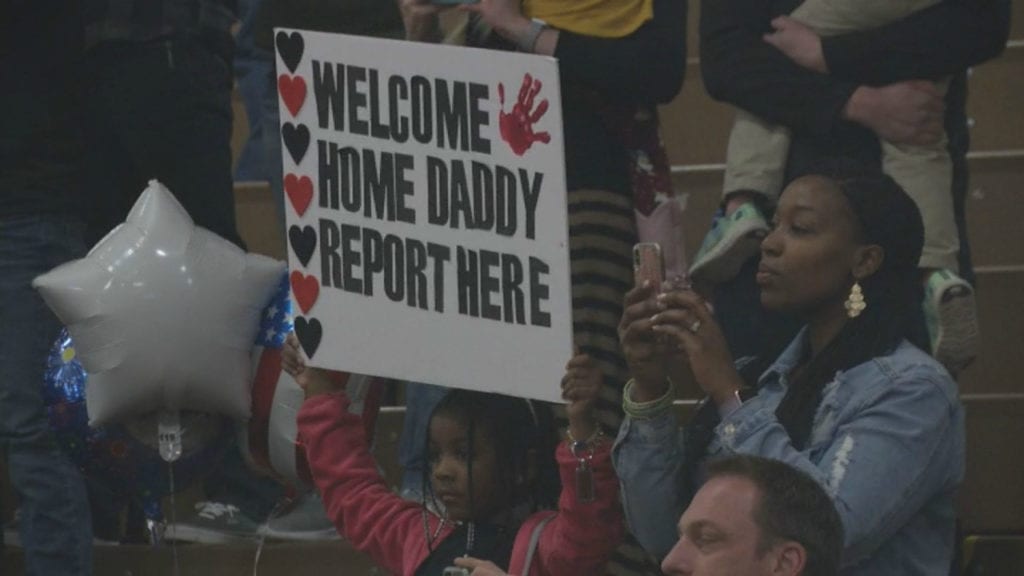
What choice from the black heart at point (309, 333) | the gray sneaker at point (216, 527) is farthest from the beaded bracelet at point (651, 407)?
the gray sneaker at point (216, 527)

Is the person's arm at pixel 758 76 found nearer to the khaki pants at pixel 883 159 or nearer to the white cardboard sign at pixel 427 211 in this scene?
the khaki pants at pixel 883 159

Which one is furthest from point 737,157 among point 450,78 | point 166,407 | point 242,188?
point 242,188

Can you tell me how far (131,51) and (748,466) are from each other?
203 centimetres

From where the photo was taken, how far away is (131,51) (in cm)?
468

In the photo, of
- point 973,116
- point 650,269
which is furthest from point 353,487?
point 973,116

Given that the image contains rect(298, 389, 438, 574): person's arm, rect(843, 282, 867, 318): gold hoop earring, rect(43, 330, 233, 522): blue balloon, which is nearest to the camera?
rect(843, 282, 867, 318): gold hoop earring

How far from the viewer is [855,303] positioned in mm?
3600

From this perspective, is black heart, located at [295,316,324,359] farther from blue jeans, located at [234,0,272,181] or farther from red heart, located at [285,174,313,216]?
blue jeans, located at [234,0,272,181]

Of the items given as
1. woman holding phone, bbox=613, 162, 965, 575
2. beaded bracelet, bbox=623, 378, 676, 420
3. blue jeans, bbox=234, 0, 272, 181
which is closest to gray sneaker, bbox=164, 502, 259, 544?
blue jeans, bbox=234, 0, 272, 181

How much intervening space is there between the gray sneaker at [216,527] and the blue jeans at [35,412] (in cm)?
42

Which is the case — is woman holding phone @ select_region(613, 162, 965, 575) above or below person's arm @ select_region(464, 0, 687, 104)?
below

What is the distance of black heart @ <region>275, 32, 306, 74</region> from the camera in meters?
3.94

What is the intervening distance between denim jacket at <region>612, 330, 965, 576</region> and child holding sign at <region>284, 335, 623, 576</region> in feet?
0.29

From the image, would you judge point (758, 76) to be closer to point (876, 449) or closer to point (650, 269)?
point (650, 269)
